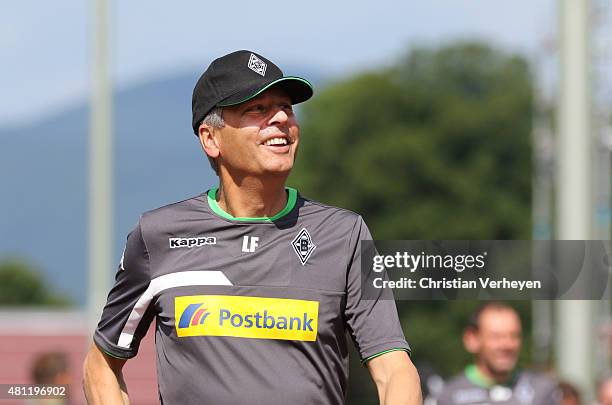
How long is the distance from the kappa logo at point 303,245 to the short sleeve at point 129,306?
19.2 inches

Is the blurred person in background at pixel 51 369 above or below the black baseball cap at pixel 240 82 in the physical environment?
below

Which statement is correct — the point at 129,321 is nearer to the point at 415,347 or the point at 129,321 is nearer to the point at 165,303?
the point at 165,303

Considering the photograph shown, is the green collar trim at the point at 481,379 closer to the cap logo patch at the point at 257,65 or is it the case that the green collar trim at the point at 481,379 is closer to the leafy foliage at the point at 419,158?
the cap logo patch at the point at 257,65

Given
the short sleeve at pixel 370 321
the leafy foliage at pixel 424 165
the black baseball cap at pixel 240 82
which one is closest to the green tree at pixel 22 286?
the leafy foliage at pixel 424 165

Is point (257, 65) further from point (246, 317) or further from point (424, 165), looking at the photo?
point (424, 165)

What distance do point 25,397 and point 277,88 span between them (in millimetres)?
1727

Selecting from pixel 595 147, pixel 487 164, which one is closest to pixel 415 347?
pixel 487 164

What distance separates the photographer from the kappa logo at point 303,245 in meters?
4.87

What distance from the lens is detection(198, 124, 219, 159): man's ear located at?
5.04 meters

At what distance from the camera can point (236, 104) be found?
4.91 meters

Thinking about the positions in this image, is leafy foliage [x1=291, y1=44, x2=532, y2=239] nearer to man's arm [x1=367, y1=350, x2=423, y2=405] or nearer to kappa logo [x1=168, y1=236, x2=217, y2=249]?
kappa logo [x1=168, y1=236, x2=217, y2=249]

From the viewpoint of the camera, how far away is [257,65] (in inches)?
193

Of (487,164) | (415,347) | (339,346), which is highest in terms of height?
(339,346)

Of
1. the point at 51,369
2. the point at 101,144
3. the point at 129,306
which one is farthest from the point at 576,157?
the point at 129,306
